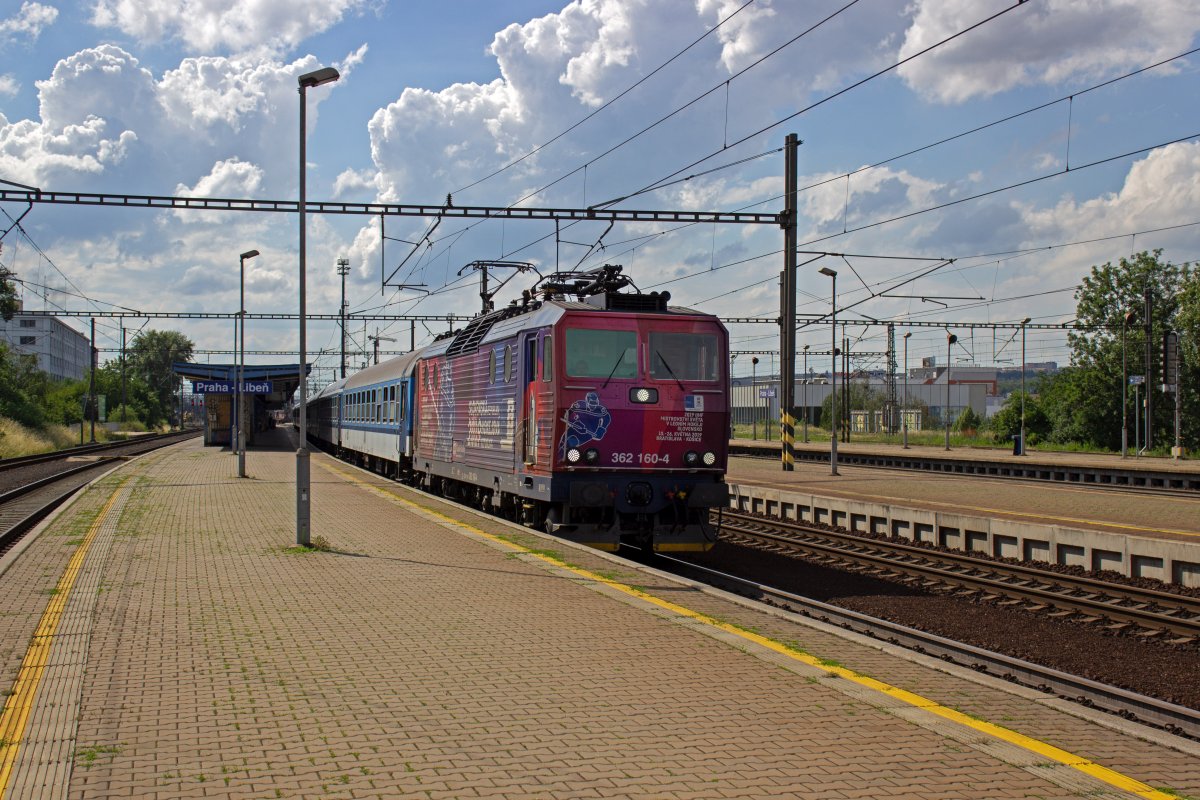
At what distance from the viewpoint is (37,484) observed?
2772 cm

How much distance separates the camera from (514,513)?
16.4 m

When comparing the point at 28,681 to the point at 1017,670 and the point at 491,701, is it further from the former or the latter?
the point at 1017,670

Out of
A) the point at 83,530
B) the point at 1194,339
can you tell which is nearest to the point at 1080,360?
the point at 1194,339

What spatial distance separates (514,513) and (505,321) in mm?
2992

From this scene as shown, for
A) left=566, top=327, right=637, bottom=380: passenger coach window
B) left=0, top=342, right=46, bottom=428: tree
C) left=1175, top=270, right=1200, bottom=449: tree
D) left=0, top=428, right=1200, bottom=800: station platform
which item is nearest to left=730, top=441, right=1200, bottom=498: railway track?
left=566, top=327, right=637, bottom=380: passenger coach window

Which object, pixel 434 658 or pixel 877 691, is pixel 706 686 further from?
pixel 434 658

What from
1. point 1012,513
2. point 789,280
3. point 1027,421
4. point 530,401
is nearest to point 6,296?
point 789,280

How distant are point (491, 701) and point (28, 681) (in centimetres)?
293

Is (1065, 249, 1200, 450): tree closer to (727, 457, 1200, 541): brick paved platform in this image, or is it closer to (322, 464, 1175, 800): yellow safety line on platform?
(727, 457, 1200, 541): brick paved platform

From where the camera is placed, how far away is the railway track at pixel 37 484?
1846 centimetres

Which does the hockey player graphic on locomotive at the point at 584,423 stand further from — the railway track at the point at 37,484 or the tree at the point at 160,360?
the tree at the point at 160,360

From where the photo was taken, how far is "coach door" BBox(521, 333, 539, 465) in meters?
13.9

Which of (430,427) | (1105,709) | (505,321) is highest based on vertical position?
(505,321)

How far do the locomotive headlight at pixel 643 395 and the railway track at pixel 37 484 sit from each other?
27.4ft
